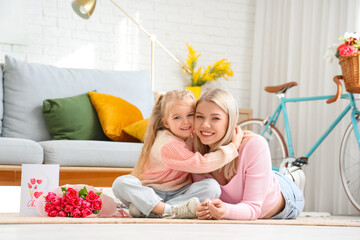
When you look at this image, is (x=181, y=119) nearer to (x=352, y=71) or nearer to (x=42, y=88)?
(x=352, y=71)

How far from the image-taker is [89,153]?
285 centimetres

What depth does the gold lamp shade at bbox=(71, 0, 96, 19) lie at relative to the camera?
3.51 metres

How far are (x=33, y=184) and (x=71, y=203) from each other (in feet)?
0.67

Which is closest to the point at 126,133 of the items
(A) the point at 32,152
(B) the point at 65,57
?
(A) the point at 32,152

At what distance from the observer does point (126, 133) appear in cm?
318

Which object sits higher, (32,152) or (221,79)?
(221,79)

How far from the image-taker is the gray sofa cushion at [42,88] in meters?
3.21

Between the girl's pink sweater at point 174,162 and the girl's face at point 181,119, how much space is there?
3cm

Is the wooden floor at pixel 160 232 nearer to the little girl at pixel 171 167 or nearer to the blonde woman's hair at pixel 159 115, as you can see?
the little girl at pixel 171 167

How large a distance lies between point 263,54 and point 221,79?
45 centimetres

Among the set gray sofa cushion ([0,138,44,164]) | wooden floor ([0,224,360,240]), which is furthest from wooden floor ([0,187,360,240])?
gray sofa cushion ([0,138,44,164])

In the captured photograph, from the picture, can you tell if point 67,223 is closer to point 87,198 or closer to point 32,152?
point 87,198

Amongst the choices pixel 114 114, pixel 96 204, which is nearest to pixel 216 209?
pixel 96 204

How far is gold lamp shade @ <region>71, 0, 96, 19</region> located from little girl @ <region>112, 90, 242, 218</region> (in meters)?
1.68
